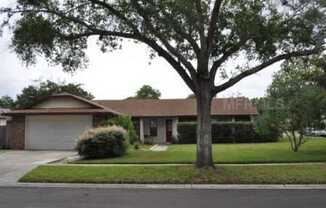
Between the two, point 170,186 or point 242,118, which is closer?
point 170,186

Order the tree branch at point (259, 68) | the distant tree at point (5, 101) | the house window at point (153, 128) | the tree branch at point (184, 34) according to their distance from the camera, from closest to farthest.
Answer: the tree branch at point (184, 34) → the tree branch at point (259, 68) → the house window at point (153, 128) → the distant tree at point (5, 101)

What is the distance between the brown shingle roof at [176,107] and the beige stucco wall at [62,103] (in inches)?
377

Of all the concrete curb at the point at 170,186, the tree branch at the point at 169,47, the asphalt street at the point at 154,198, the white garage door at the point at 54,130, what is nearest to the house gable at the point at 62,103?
the white garage door at the point at 54,130

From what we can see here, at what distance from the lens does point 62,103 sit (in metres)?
29.5

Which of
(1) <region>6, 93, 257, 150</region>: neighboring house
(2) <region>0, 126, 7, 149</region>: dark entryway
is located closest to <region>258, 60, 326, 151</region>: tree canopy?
(1) <region>6, 93, 257, 150</region>: neighboring house

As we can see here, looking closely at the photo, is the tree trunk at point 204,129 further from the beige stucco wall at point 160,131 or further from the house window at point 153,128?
the house window at point 153,128

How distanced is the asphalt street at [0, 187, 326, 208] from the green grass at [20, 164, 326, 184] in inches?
51.2

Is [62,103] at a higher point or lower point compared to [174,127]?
higher

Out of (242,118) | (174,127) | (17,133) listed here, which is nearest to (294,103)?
(242,118)

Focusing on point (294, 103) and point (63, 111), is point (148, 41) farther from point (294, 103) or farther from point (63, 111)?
point (63, 111)

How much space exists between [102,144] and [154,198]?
34.0 feet

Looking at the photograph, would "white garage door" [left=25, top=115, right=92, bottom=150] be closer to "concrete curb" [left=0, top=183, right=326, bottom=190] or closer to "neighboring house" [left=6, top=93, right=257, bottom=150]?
"neighboring house" [left=6, top=93, right=257, bottom=150]

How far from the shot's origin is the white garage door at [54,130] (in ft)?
91.9

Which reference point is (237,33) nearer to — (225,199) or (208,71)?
(208,71)
